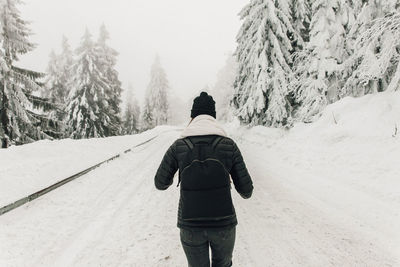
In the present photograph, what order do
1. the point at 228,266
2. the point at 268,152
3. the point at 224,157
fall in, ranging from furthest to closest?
1. the point at 268,152
2. the point at 228,266
3. the point at 224,157

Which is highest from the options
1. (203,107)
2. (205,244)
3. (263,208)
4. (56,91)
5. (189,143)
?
(56,91)

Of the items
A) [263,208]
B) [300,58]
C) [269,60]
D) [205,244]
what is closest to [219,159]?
[205,244]

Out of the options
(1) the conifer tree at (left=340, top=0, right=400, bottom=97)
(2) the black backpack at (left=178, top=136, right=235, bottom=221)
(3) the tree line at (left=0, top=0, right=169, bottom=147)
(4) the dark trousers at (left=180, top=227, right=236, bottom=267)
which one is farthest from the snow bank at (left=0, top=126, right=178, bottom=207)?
(1) the conifer tree at (left=340, top=0, right=400, bottom=97)

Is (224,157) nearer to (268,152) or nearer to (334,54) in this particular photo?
(268,152)

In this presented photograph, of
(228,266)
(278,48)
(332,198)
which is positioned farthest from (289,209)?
(278,48)

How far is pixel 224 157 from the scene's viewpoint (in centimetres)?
280

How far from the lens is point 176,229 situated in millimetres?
5582

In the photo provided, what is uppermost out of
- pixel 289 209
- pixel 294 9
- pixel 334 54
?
pixel 294 9

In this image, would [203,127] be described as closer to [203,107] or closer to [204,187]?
[203,107]

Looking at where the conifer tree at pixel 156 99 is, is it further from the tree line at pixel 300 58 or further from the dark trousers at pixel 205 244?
the dark trousers at pixel 205 244

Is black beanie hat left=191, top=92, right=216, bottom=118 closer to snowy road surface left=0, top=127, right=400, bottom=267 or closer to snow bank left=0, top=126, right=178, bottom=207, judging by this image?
snowy road surface left=0, top=127, right=400, bottom=267

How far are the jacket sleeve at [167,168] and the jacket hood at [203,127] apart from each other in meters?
0.22

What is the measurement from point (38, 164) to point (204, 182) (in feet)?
30.8

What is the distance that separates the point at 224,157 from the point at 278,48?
1762 cm
